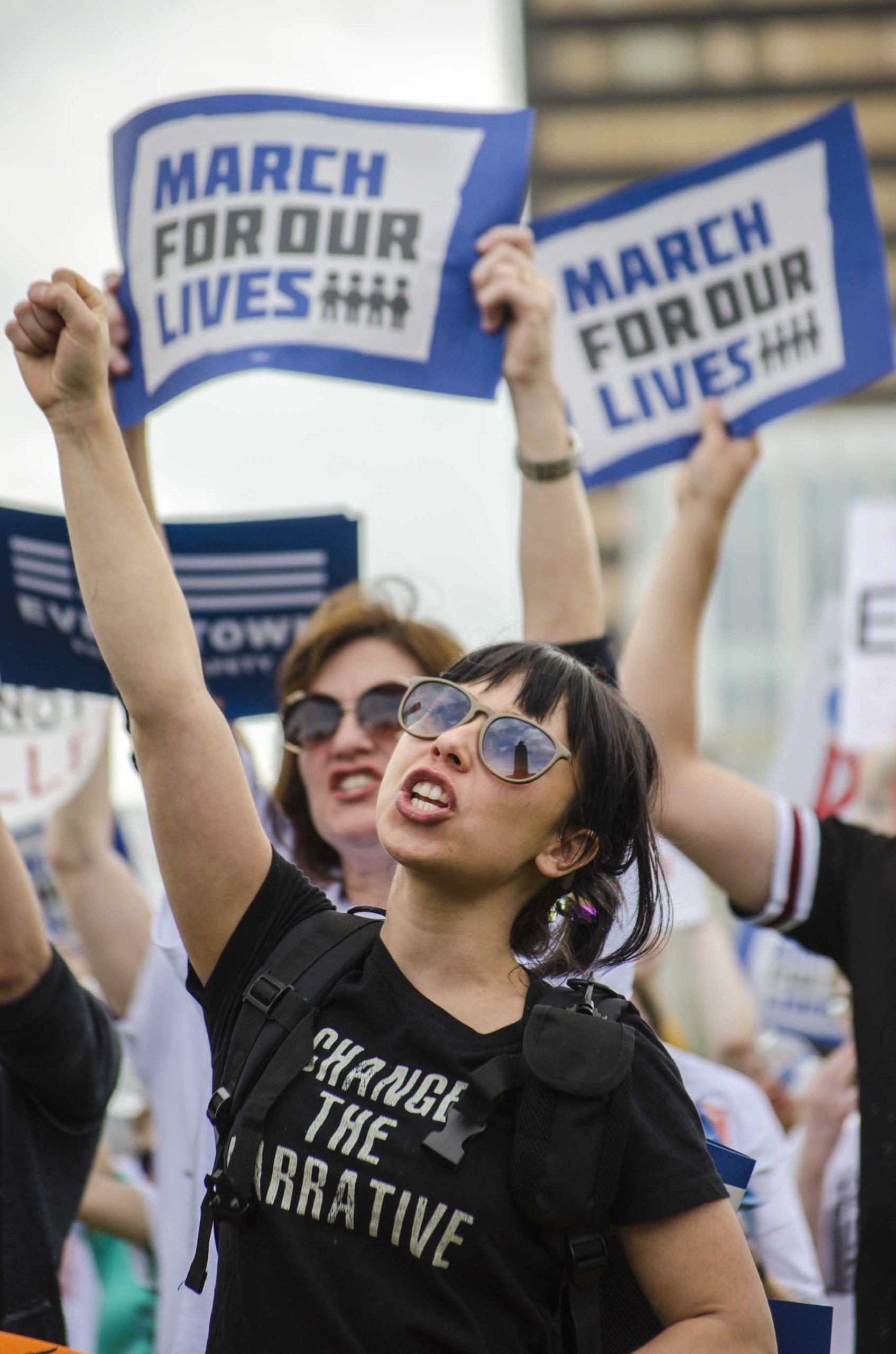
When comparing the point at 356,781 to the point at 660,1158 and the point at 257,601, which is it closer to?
the point at 257,601

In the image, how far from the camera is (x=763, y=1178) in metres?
2.89

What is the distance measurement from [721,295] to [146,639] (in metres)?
2.03

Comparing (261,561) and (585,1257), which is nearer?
(585,1257)

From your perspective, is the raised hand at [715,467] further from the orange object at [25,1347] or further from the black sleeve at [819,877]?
the orange object at [25,1347]

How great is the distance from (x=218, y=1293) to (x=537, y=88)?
187 ft

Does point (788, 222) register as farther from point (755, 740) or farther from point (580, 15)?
point (580, 15)

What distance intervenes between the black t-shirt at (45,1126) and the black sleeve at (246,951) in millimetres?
568

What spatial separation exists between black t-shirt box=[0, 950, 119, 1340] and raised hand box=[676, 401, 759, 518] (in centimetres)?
144

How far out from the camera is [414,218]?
9.46 feet

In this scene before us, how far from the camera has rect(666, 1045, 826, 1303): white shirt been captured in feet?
9.37

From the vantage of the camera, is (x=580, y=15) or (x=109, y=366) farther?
(x=580, y=15)

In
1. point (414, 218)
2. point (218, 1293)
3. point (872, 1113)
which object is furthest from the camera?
point (414, 218)

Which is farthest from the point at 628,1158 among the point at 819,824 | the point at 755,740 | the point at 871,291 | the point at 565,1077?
the point at 755,740

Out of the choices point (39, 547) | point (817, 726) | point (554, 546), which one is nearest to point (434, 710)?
point (554, 546)
